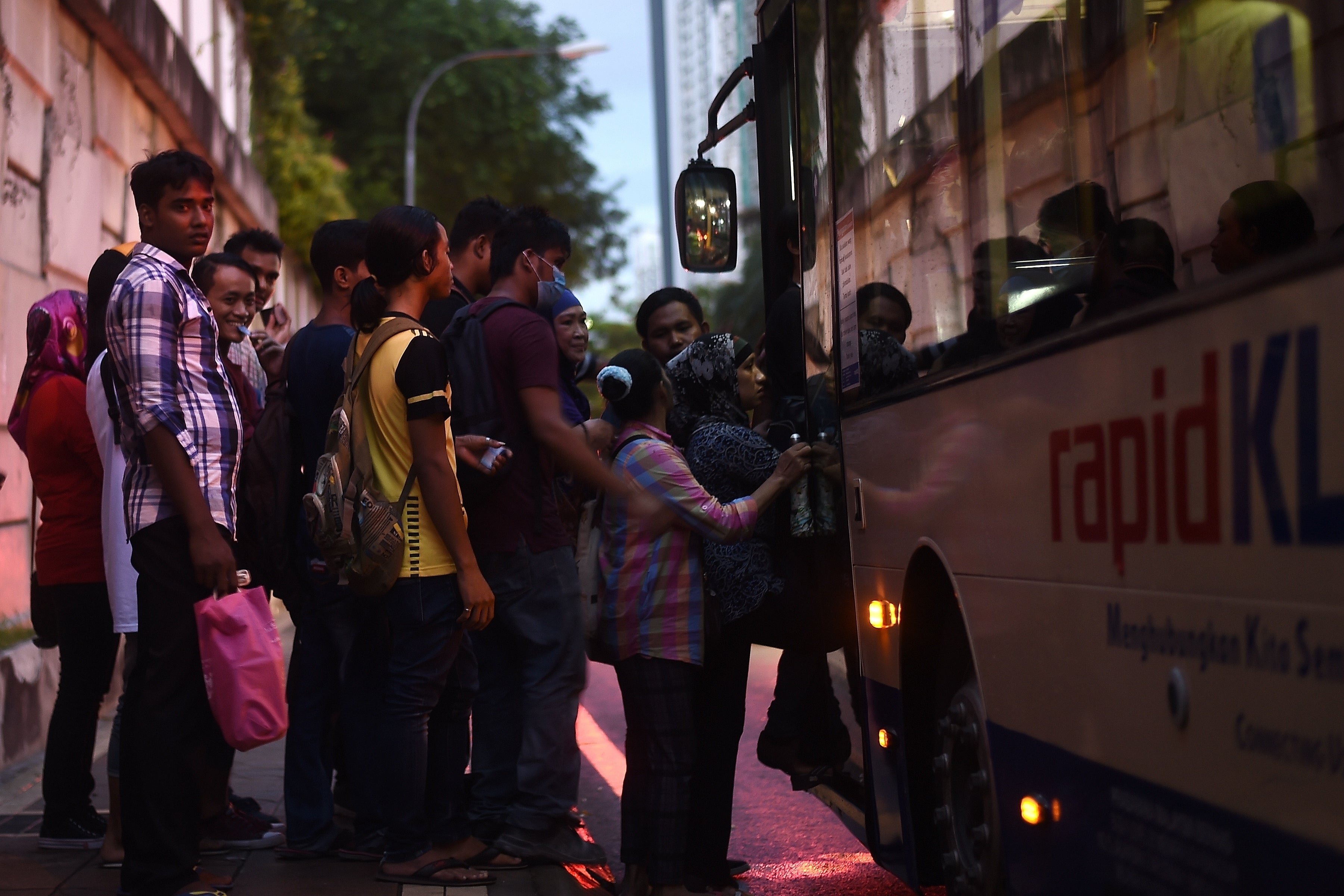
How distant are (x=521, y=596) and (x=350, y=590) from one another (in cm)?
60

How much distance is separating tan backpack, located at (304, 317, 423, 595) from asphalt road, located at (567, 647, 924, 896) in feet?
5.21

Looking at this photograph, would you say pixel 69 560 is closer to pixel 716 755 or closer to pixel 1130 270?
pixel 716 755

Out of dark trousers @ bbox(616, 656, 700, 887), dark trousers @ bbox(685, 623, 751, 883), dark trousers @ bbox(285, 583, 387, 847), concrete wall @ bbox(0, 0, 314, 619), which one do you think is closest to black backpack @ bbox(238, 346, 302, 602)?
dark trousers @ bbox(285, 583, 387, 847)

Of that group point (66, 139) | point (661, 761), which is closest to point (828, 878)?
point (661, 761)

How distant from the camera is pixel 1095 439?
2.62m

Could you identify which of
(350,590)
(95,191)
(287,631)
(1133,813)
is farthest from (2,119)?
(1133,813)

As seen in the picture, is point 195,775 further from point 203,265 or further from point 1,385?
point 1,385

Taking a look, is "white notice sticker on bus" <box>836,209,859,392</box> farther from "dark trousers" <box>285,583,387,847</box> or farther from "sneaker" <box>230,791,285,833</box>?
"sneaker" <box>230,791,285,833</box>

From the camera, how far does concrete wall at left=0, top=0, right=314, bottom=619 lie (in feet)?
28.5

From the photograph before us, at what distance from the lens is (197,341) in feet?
13.9

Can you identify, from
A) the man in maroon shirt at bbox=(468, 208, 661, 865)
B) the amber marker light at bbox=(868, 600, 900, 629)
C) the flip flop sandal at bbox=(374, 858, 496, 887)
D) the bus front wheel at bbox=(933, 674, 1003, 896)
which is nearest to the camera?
the bus front wheel at bbox=(933, 674, 1003, 896)

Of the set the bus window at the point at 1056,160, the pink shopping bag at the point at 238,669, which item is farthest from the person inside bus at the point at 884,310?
the pink shopping bag at the point at 238,669

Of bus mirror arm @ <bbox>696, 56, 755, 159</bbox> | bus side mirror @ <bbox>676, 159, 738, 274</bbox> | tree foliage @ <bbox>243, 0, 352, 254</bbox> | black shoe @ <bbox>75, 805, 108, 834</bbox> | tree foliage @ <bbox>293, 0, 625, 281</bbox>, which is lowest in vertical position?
black shoe @ <bbox>75, 805, 108, 834</bbox>

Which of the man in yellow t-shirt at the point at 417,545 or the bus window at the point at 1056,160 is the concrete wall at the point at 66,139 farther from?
the bus window at the point at 1056,160
